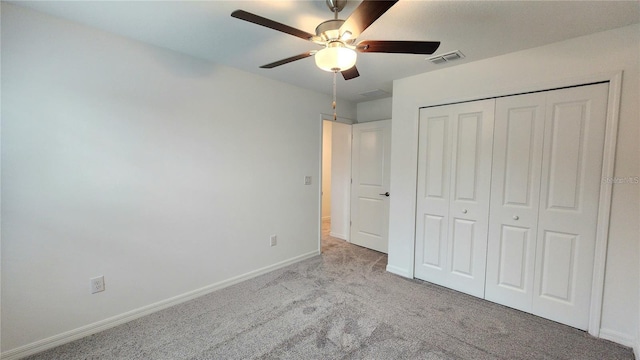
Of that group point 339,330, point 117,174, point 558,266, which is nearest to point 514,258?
point 558,266

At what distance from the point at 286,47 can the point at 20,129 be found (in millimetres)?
1947

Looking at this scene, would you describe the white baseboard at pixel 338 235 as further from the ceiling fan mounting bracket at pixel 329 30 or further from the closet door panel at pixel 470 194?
the ceiling fan mounting bracket at pixel 329 30

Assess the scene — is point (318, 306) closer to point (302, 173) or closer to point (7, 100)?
point (302, 173)

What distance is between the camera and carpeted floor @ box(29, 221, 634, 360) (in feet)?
6.00

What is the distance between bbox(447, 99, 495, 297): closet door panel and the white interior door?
3.81ft

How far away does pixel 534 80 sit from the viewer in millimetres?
2217

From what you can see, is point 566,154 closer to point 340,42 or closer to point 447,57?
point 447,57

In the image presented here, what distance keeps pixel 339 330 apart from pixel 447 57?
2.56 meters

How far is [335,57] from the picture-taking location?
4.66 ft

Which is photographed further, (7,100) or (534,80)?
(534,80)

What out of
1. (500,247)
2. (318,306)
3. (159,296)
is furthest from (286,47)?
(500,247)

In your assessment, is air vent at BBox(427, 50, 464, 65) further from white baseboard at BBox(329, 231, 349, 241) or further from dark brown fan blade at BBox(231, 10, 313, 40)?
white baseboard at BBox(329, 231, 349, 241)

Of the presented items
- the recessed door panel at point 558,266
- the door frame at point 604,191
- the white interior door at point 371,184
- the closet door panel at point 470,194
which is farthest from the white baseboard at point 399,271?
the door frame at point 604,191

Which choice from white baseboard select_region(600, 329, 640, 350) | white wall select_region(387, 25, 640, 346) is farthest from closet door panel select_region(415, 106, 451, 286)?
white baseboard select_region(600, 329, 640, 350)
